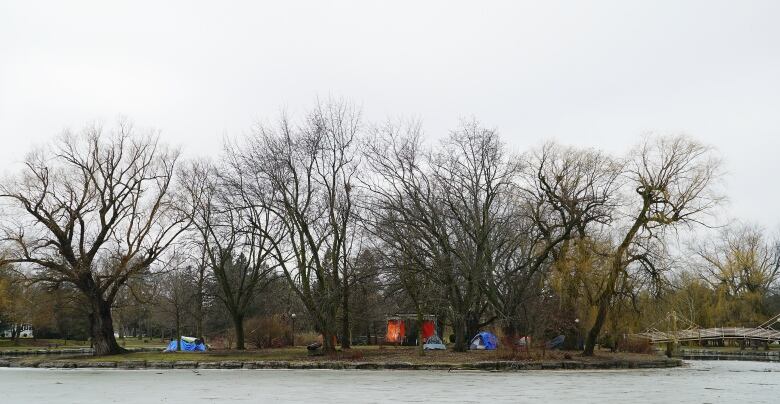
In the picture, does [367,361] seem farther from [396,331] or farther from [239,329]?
[396,331]

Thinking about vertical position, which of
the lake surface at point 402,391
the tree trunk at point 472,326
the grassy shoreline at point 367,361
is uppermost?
the tree trunk at point 472,326

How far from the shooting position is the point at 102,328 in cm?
4222

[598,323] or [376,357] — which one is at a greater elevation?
[598,323]

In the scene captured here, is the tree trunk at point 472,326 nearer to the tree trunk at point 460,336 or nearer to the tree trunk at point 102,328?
the tree trunk at point 460,336

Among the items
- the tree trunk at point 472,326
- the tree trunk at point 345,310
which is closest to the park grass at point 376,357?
the tree trunk at point 345,310

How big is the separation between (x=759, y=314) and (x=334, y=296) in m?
55.1

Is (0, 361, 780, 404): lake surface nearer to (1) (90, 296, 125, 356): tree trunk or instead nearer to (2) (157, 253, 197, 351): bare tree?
(1) (90, 296, 125, 356): tree trunk

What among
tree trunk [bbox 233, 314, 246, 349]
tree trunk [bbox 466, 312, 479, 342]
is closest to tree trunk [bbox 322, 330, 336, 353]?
tree trunk [bbox 466, 312, 479, 342]

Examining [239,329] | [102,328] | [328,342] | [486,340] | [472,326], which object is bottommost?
[486,340]

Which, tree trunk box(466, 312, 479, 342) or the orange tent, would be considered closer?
tree trunk box(466, 312, 479, 342)

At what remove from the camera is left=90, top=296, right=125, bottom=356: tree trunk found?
138 ft

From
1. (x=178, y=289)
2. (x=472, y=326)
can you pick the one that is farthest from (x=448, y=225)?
(x=178, y=289)

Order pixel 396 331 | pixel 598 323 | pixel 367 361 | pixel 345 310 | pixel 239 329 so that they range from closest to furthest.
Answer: pixel 367 361, pixel 598 323, pixel 345 310, pixel 239 329, pixel 396 331

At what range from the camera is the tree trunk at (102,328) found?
4197cm
